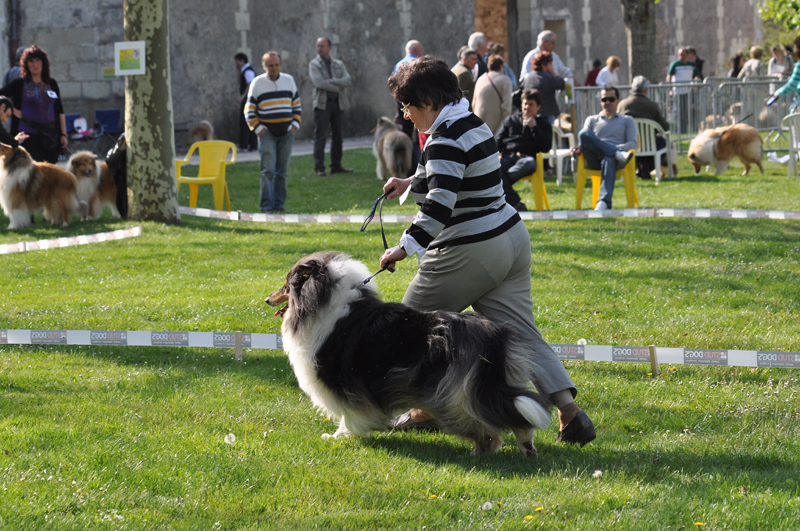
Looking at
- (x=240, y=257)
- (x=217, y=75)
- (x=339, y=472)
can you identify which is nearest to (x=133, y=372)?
(x=339, y=472)

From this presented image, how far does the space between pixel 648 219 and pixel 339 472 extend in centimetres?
767

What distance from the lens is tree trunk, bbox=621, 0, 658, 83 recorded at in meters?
18.5

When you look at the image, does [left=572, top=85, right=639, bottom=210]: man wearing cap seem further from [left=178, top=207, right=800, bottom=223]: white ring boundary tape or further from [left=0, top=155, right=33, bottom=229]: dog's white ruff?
[left=0, top=155, right=33, bottom=229]: dog's white ruff

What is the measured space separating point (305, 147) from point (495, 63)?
11.5 meters

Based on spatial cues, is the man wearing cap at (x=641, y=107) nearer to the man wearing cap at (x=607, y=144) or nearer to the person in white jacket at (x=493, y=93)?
the man wearing cap at (x=607, y=144)

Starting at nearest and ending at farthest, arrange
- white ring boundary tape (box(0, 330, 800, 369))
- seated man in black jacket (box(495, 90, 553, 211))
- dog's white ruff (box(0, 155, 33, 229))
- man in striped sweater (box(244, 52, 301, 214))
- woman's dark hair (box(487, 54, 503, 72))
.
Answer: white ring boundary tape (box(0, 330, 800, 369)) → dog's white ruff (box(0, 155, 33, 229)) → seated man in black jacket (box(495, 90, 553, 211)) → woman's dark hair (box(487, 54, 503, 72)) → man in striped sweater (box(244, 52, 301, 214))

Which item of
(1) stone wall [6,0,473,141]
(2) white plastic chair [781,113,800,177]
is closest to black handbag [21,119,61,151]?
(1) stone wall [6,0,473,141]

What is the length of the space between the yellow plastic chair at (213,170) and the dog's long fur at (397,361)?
8.70 metres

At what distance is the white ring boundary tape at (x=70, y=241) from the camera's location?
9.57m

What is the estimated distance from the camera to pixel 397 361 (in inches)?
157

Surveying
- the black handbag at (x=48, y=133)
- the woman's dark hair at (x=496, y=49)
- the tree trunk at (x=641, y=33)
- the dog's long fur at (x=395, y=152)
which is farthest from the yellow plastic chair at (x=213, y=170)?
the tree trunk at (x=641, y=33)

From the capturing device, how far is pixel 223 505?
3.53 meters

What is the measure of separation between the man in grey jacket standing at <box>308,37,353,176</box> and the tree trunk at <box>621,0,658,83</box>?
6.92 meters

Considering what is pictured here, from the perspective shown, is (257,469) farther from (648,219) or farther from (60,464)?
(648,219)
